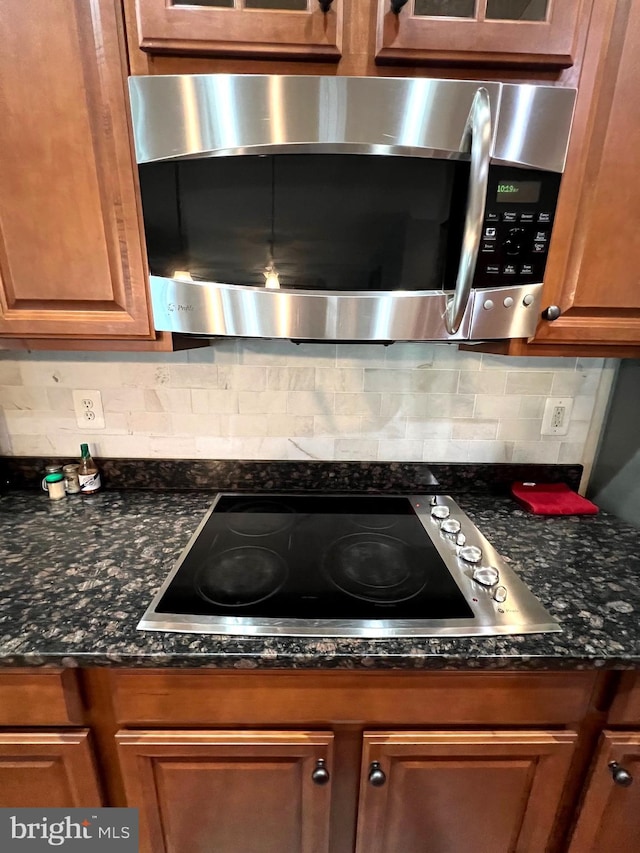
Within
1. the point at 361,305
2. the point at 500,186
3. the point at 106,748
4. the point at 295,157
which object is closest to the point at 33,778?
the point at 106,748

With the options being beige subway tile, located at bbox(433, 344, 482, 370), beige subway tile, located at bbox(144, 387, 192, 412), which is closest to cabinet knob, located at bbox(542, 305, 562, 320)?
beige subway tile, located at bbox(433, 344, 482, 370)

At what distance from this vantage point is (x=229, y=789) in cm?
84

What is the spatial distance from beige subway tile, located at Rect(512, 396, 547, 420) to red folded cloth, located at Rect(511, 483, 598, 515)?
214 mm

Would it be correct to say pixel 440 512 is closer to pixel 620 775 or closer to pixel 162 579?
pixel 620 775

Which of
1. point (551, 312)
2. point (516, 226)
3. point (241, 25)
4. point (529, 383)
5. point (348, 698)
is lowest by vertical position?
point (348, 698)

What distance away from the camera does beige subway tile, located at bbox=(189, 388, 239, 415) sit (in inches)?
48.6

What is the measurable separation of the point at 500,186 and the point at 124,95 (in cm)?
70

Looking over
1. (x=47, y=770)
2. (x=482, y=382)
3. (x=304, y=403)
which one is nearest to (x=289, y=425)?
(x=304, y=403)

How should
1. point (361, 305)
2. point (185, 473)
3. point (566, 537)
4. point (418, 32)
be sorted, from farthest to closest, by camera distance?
point (185, 473)
point (566, 537)
point (361, 305)
point (418, 32)

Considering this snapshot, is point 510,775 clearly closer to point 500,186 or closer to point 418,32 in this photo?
point 500,186

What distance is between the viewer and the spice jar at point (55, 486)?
121 cm

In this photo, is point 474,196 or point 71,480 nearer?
point 474,196

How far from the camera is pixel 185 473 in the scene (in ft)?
4.21

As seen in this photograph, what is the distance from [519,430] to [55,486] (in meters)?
1.39
